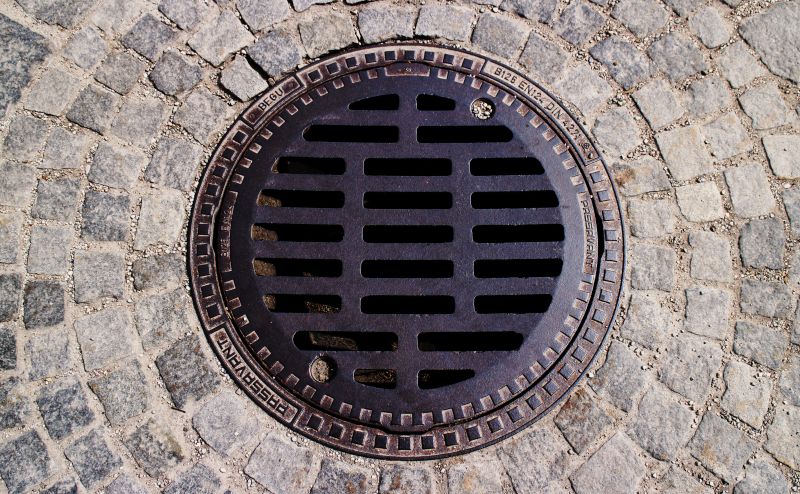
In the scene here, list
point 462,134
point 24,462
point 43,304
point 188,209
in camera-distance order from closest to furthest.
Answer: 1. point 24,462
2. point 43,304
3. point 188,209
4. point 462,134

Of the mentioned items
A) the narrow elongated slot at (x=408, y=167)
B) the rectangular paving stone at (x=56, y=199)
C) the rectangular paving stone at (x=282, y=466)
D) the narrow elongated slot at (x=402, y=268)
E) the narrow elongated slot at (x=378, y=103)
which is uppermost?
the narrow elongated slot at (x=378, y=103)

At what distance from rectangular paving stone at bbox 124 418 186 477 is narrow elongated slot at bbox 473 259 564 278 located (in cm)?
119

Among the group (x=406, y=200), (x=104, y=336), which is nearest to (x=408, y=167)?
(x=406, y=200)

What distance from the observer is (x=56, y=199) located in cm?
235

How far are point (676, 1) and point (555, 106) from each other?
70 centimetres

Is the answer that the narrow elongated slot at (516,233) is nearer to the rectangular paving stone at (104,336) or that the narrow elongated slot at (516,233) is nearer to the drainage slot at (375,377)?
the drainage slot at (375,377)

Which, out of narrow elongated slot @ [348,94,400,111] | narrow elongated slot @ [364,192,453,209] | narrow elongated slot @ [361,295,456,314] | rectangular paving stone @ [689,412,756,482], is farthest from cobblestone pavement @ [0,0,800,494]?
narrow elongated slot @ [364,192,453,209]

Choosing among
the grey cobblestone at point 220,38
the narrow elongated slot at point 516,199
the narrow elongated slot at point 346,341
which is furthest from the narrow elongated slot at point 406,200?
the grey cobblestone at point 220,38

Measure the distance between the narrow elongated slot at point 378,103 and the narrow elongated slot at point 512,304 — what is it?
81 cm

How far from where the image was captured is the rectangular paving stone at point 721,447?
7.21 feet

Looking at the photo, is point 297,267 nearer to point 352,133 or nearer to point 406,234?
point 406,234

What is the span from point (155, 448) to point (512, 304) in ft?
4.33

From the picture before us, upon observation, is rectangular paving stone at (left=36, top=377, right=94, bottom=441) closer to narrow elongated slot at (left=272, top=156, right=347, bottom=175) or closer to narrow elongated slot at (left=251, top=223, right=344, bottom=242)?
narrow elongated slot at (left=251, top=223, right=344, bottom=242)

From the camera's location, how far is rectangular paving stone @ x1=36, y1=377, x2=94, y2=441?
2180 millimetres
